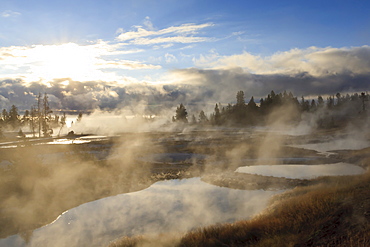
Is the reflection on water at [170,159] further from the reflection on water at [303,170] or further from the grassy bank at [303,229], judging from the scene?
the grassy bank at [303,229]

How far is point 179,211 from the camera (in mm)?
18859

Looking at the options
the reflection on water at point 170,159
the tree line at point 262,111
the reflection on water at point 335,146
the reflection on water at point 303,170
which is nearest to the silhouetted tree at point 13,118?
the tree line at point 262,111

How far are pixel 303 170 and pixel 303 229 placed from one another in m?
21.7

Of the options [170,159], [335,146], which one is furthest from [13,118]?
[335,146]

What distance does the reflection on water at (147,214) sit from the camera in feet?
50.8

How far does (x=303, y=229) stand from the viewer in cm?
1205

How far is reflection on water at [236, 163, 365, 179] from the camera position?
96.6 feet

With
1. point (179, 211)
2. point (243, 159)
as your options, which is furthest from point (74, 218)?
point (243, 159)

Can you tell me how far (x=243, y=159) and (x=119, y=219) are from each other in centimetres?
2641

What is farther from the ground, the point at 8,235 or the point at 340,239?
the point at 340,239

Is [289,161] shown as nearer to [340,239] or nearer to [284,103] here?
[340,239]

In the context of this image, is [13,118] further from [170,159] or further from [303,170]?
[303,170]

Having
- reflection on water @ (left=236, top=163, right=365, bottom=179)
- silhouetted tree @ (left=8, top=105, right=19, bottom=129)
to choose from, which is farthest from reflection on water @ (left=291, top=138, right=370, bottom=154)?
silhouetted tree @ (left=8, top=105, right=19, bottom=129)

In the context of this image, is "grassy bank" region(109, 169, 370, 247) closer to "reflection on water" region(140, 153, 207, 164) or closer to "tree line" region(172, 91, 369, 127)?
"reflection on water" region(140, 153, 207, 164)
